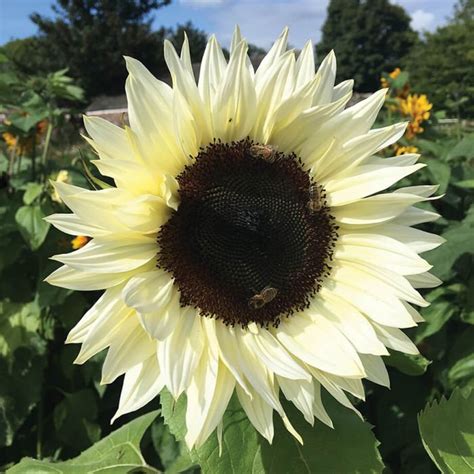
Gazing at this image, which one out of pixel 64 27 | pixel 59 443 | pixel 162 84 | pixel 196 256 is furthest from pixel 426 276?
pixel 64 27

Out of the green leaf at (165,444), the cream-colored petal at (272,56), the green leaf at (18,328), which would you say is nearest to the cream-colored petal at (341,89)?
the cream-colored petal at (272,56)

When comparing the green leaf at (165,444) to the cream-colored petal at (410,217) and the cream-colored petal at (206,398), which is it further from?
the cream-colored petal at (410,217)

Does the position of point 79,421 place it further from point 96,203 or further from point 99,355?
point 96,203

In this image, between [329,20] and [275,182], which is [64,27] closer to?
[329,20]

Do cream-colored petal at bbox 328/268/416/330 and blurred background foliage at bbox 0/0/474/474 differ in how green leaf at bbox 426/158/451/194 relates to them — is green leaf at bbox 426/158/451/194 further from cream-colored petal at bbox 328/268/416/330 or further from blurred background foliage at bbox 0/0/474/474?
cream-colored petal at bbox 328/268/416/330

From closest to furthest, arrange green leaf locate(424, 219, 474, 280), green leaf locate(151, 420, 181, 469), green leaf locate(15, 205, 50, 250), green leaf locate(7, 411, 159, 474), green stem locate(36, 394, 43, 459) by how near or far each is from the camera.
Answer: green leaf locate(7, 411, 159, 474) < green leaf locate(151, 420, 181, 469) < green leaf locate(424, 219, 474, 280) < green leaf locate(15, 205, 50, 250) < green stem locate(36, 394, 43, 459)

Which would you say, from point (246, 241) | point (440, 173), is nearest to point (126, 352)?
point (246, 241)

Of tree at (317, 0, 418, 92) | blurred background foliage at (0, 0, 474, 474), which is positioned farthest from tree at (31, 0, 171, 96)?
blurred background foliage at (0, 0, 474, 474)
